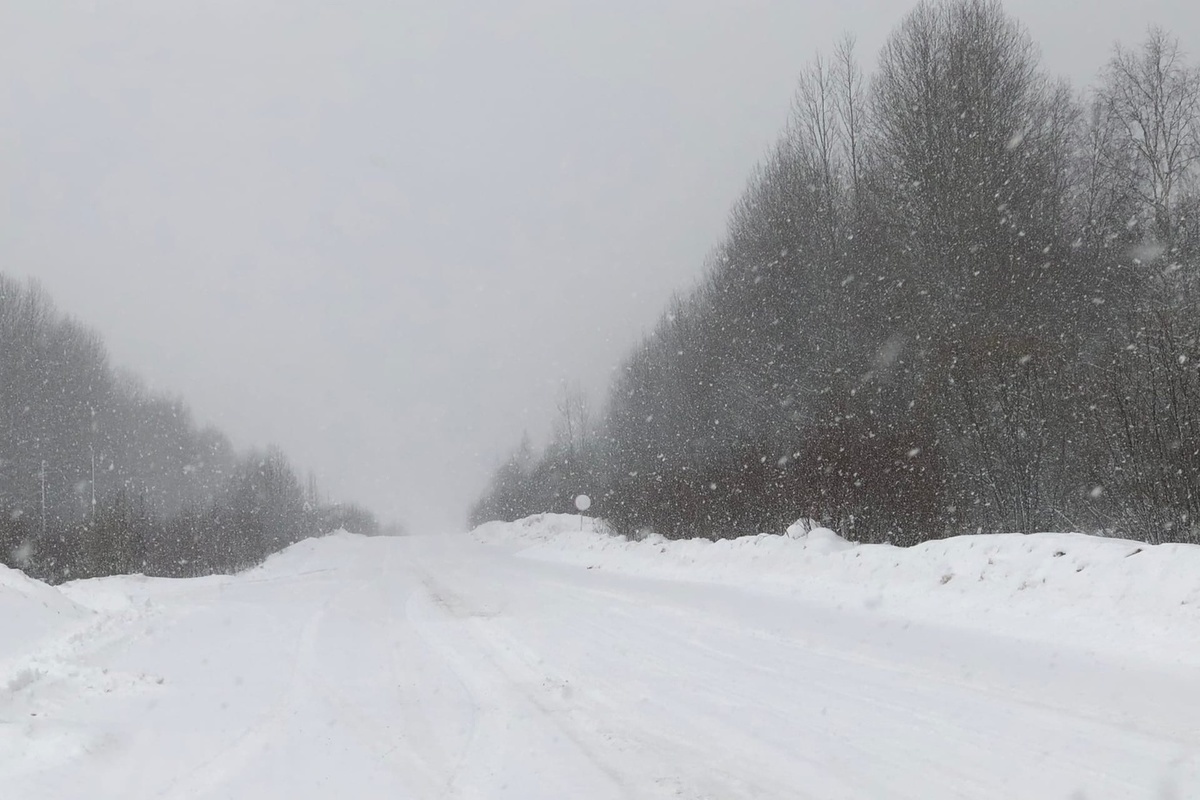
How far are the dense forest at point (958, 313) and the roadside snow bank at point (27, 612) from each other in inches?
451

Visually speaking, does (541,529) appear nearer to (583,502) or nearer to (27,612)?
(583,502)

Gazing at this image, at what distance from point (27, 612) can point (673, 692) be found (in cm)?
700

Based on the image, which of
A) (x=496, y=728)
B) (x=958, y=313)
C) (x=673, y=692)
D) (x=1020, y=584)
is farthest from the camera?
(x=958, y=313)

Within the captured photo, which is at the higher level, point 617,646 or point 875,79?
point 875,79

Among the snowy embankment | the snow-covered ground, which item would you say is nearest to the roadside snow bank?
the snow-covered ground

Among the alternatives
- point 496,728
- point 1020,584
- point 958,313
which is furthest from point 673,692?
point 958,313

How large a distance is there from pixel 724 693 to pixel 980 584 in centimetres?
373

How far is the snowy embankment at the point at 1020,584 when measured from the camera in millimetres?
5426

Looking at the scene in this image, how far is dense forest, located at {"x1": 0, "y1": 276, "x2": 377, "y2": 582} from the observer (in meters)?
22.5

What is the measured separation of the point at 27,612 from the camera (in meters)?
7.93

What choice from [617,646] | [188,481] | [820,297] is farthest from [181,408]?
[617,646]

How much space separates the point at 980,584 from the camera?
732 cm

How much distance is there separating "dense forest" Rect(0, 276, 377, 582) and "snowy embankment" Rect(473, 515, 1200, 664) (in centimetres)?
1900

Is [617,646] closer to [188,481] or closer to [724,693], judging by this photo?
[724,693]
